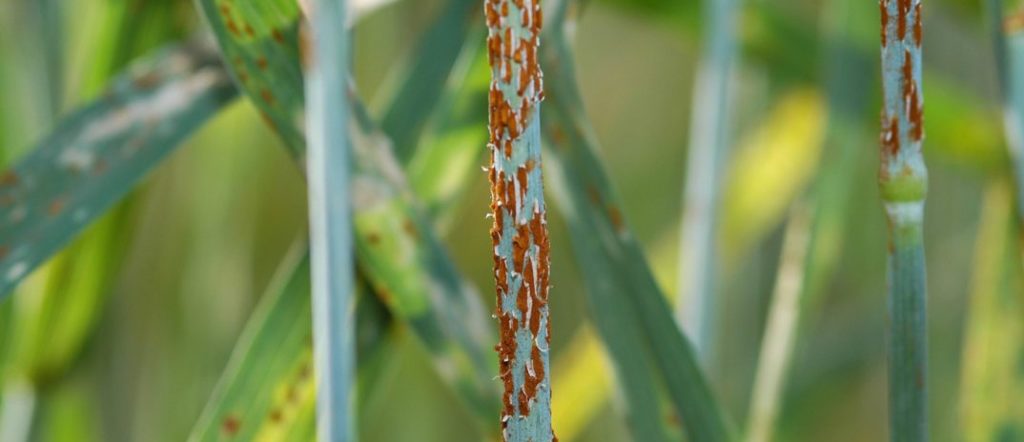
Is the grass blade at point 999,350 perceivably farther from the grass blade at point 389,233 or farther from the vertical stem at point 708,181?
the grass blade at point 389,233

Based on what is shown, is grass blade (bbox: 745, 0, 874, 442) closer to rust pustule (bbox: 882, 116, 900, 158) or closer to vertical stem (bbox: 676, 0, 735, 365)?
vertical stem (bbox: 676, 0, 735, 365)

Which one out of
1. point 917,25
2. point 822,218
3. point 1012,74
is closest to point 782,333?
point 822,218

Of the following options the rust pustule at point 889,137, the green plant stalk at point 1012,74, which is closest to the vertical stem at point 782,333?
the green plant stalk at point 1012,74

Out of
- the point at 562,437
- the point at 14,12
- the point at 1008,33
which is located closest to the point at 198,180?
the point at 14,12

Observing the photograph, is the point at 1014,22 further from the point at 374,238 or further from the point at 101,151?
the point at 101,151

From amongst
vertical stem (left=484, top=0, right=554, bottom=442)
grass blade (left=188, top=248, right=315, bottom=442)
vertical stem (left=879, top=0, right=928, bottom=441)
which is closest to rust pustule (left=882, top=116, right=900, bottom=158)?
vertical stem (left=879, top=0, right=928, bottom=441)

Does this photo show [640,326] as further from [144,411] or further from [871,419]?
[871,419]
